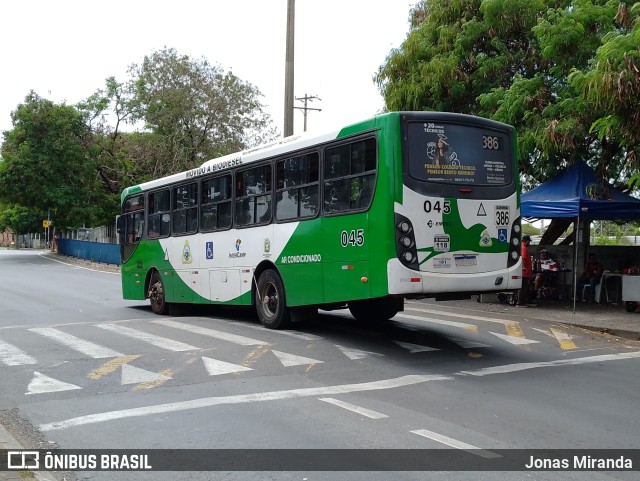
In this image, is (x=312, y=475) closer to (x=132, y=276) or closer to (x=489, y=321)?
(x=489, y=321)

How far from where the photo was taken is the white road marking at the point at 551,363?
9.32 m

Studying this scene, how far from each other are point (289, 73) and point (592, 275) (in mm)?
10017

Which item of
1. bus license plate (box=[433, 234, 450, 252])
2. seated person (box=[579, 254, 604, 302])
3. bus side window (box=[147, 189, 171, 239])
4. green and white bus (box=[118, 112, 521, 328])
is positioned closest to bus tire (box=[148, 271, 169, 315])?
bus side window (box=[147, 189, 171, 239])

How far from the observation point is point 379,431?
6445 mm

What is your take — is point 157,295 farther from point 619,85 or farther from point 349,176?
point 619,85

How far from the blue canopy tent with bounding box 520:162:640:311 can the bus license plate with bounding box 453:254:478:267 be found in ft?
22.7

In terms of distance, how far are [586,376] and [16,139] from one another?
153 feet

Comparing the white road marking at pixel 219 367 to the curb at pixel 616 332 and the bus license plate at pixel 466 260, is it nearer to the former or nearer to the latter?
the bus license plate at pixel 466 260

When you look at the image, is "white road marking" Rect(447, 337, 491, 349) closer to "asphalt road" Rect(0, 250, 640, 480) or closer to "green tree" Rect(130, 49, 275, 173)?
"asphalt road" Rect(0, 250, 640, 480)

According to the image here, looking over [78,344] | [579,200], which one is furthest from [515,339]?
[78,344]

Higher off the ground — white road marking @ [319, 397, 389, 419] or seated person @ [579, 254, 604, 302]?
seated person @ [579, 254, 604, 302]

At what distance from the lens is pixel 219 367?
31.2ft

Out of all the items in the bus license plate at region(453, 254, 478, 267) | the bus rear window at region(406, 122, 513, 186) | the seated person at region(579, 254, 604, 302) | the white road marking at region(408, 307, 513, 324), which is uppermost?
the bus rear window at region(406, 122, 513, 186)

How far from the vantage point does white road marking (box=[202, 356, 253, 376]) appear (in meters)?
9.23
